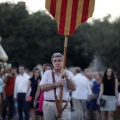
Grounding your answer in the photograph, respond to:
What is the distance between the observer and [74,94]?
2058cm

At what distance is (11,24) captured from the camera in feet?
182

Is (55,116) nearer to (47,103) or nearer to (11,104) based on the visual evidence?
(47,103)

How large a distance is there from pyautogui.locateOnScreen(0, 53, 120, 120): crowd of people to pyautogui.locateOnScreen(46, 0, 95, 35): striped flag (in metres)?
Answer: 0.52

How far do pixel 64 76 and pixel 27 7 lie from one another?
4406cm

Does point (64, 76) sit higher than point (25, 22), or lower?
lower

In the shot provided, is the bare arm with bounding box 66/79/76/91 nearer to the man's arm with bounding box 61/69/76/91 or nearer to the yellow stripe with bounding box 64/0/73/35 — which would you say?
the man's arm with bounding box 61/69/76/91

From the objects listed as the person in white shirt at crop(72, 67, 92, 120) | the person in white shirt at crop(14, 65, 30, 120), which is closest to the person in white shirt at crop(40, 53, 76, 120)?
the person in white shirt at crop(72, 67, 92, 120)

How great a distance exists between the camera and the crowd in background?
17359 millimetres

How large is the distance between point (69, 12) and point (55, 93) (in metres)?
1.43

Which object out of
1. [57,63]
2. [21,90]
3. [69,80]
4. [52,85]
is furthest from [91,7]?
[21,90]

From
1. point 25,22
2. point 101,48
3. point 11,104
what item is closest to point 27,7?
point 25,22

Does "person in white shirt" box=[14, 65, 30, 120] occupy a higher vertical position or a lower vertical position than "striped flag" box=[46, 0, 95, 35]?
lower

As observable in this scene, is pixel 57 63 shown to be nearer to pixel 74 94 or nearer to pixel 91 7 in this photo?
pixel 91 7

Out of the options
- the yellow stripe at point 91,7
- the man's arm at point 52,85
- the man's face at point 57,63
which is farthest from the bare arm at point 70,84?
the yellow stripe at point 91,7
